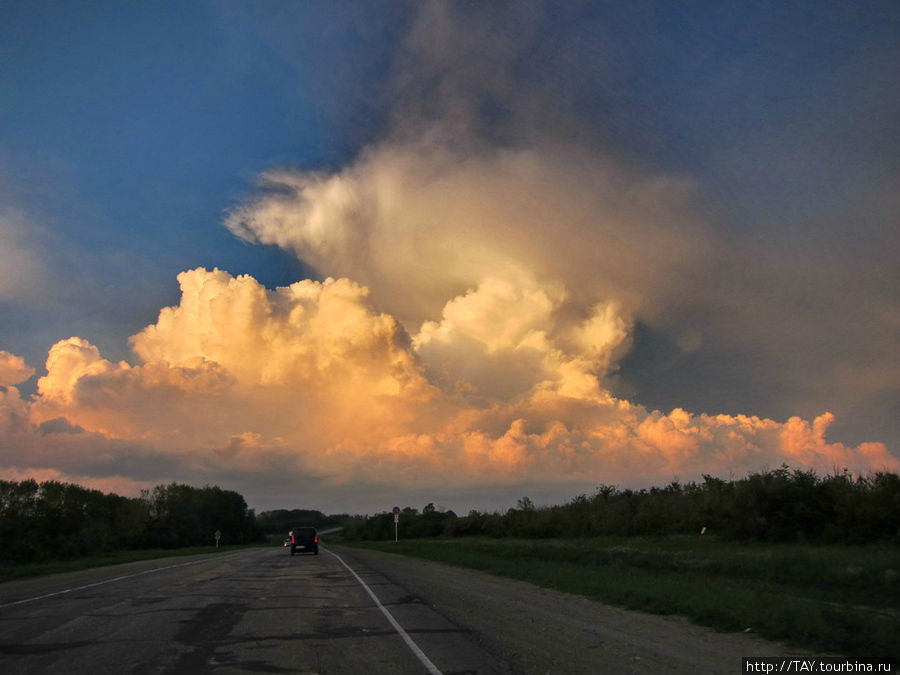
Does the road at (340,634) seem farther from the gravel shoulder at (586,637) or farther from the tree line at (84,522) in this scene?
the tree line at (84,522)

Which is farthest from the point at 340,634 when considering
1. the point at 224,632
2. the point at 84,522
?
the point at 84,522

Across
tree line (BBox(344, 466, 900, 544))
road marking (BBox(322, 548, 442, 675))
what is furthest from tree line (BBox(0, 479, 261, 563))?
road marking (BBox(322, 548, 442, 675))

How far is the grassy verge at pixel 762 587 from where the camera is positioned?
11.5m

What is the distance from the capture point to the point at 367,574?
26375mm

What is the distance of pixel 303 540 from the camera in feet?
150

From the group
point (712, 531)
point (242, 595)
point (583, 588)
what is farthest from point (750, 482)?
point (242, 595)

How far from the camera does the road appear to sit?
920 centimetres

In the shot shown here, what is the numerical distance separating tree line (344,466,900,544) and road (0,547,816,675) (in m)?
21.0

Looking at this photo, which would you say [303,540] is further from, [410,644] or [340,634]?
[410,644]

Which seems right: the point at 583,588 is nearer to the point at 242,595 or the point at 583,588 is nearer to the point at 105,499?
the point at 242,595

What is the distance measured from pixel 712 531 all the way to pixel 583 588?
84.2 ft

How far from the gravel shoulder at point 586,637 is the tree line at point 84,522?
56436 mm

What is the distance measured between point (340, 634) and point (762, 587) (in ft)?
42.5

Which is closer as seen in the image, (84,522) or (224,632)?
(224,632)
